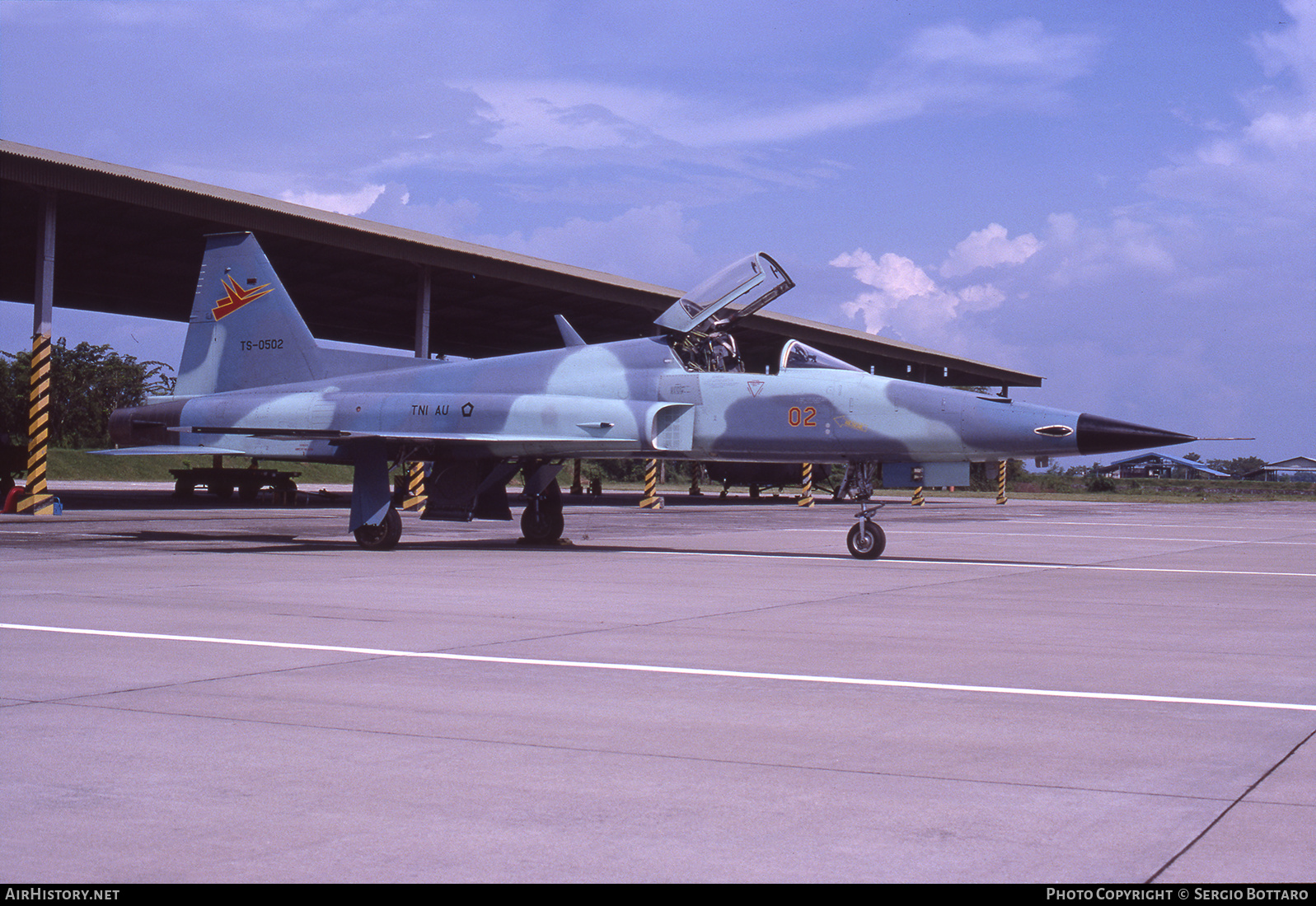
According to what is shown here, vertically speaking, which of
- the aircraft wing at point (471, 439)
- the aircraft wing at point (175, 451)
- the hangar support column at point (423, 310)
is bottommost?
the aircraft wing at point (175, 451)

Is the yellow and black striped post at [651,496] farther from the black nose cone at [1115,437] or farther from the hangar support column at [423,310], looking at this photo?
the black nose cone at [1115,437]

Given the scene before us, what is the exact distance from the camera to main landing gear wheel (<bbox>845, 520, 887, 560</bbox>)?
1511 cm

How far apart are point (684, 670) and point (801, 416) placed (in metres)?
8.51

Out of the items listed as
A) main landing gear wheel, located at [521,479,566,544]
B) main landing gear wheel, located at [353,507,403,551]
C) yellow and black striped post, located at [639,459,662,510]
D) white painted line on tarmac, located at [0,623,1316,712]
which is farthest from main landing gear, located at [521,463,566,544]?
yellow and black striped post, located at [639,459,662,510]

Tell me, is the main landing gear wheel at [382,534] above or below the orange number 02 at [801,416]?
below

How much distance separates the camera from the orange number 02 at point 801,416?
14.6 metres

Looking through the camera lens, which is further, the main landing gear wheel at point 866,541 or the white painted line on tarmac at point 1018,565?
the main landing gear wheel at point 866,541

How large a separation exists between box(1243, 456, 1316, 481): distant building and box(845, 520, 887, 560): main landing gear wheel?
178445 mm

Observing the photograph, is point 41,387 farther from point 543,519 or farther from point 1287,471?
point 1287,471

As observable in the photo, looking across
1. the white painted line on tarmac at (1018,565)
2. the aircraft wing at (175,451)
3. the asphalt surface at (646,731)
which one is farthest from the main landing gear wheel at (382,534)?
the asphalt surface at (646,731)

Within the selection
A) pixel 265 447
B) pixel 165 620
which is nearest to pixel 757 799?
pixel 165 620

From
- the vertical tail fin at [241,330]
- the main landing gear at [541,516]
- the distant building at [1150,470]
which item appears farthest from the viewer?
the distant building at [1150,470]

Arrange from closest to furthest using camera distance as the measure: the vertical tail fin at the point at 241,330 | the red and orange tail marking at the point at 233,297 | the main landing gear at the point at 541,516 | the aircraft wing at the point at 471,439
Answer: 1. the aircraft wing at the point at 471,439
2. the main landing gear at the point at 541,516
3. the vertical tail fin at the point at 241,330
4. the red and orange tail marking at the point at 233,297

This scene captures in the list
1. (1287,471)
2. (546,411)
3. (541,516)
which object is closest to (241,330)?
(541,516)
